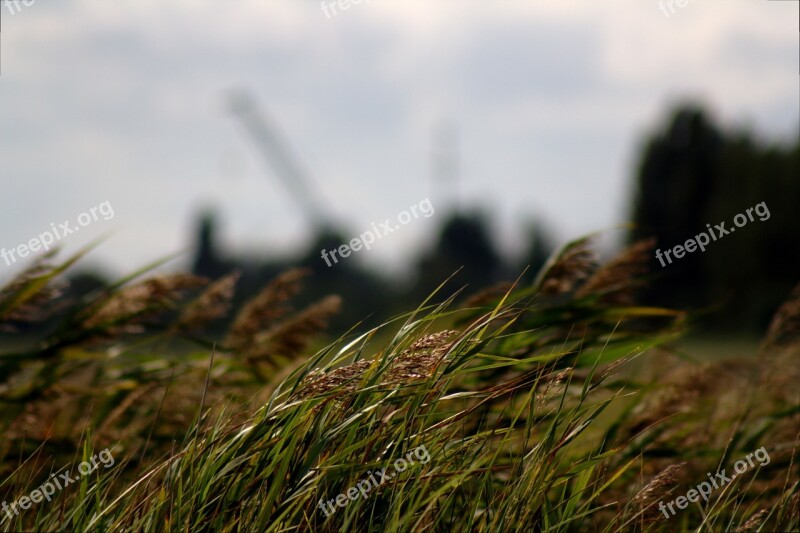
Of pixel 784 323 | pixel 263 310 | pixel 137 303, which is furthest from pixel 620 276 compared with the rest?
pixel 137 303

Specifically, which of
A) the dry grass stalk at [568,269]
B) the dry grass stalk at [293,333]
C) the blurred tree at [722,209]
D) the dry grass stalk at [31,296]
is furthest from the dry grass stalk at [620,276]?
the blurred tree at [722,209]

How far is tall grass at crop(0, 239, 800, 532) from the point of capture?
8.51ft

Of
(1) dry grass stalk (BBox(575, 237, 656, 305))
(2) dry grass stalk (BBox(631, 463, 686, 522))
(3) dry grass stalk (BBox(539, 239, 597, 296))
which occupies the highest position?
(3) dry grass stalk (BBox(539, 239, 597, 296))

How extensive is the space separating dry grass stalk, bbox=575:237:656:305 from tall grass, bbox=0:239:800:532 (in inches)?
0.6

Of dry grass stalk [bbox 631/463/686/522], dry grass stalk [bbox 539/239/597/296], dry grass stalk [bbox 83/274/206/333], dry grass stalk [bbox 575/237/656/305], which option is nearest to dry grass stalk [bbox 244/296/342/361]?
dry grass stalk [bbox 83/274/206/333]

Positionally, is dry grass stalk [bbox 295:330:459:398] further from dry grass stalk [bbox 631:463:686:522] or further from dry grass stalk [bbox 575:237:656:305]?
dry grass stalk [bbox 575:237:656:305]

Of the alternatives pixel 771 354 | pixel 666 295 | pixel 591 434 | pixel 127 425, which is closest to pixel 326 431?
pixel 591 434

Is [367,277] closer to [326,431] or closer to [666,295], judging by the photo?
[666,295]

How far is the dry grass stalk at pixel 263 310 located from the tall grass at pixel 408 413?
0.01m

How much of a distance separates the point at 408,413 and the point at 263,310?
2344 mm

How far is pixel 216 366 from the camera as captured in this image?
4508mm

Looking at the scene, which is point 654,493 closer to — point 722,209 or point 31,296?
point 31,296

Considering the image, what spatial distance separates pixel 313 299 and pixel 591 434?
36505 mm

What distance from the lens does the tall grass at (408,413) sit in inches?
102
